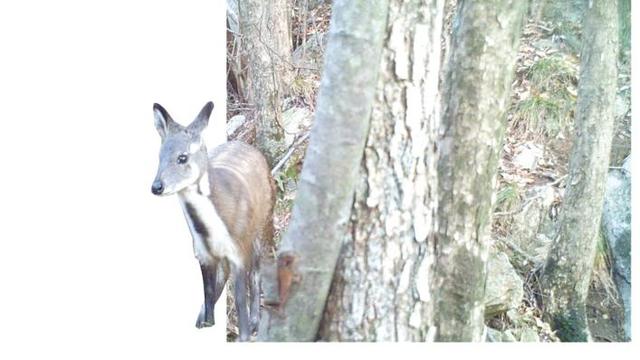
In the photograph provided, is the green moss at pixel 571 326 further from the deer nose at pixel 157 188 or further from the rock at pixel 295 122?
the deer nose at pixel 157 188

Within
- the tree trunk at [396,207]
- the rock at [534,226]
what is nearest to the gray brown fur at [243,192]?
the tree trunk at [396,207]

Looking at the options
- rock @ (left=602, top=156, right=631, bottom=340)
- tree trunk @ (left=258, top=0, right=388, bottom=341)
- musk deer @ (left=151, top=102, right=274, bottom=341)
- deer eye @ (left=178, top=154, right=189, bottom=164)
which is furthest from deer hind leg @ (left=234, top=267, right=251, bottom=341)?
rock @ (left=602, top=156, right=631, bottom=340)

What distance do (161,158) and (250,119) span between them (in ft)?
1.12

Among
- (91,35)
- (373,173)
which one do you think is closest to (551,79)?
(373,173)

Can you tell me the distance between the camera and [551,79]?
283cm

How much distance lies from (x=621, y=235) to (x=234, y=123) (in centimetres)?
131

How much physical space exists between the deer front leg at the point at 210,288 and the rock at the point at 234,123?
0.42 metres

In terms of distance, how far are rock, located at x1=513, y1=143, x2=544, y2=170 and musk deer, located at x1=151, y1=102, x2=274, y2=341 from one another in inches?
31.3

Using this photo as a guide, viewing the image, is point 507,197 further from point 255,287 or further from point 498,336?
point 255,287

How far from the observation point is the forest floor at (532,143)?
2.77m

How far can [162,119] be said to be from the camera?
266 centimetres

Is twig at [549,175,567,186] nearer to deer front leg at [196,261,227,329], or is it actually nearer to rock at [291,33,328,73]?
rock at [291,33,328,73]

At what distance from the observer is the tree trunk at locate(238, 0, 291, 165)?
2801 mm
